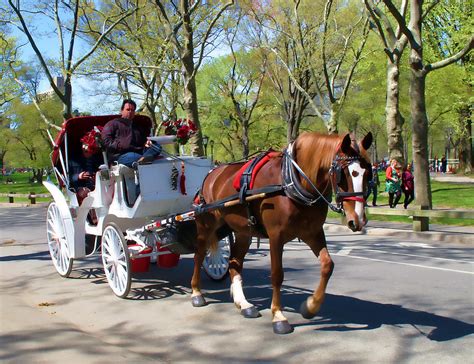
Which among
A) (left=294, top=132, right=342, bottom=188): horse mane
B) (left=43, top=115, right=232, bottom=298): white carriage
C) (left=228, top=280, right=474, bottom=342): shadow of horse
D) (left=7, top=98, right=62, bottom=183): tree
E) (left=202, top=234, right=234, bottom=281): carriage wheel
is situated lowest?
(left=228, top=280, right=474, bottom=342): shadow of horse

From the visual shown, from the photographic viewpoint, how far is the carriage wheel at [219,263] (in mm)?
7980

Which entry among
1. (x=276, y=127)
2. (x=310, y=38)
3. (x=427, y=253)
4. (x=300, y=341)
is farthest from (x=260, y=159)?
(x=276, y=127)

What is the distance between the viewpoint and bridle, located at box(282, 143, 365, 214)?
4930 mm

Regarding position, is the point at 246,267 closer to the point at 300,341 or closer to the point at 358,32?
the point at 300,341

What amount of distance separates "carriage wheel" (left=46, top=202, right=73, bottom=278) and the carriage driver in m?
1.63

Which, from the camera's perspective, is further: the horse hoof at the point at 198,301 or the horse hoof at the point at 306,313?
the horse hoof at the point at 198,301

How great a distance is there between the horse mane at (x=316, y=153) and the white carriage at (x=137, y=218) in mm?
1873

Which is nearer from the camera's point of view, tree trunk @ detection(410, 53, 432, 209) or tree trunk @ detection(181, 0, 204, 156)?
tree trunk @ detection(410, 53, 432, 209)

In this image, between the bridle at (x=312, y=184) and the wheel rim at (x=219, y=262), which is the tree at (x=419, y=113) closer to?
the wheel rim at (x=219, y=262)

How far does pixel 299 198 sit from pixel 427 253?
6537mm

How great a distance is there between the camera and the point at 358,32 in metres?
25.8

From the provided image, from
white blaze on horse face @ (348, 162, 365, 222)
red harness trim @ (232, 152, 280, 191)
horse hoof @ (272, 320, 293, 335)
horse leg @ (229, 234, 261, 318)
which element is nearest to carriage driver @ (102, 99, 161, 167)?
red harness trim @ (232, 152, 280, 191)

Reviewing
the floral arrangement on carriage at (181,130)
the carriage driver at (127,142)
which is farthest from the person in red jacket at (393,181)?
the carriage driver at (127,142)

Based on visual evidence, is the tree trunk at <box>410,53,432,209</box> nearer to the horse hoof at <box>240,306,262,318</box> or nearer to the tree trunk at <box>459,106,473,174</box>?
the horse hoof at <box>240,306,262,318</box>
